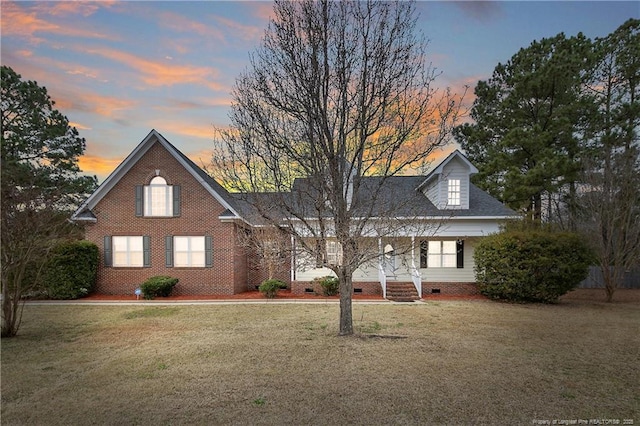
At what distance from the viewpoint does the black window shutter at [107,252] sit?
1756cm

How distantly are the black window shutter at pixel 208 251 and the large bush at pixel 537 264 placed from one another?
12.9 metres

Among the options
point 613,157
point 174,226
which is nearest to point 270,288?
point 174,226

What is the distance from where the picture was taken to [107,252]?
57.7 ft

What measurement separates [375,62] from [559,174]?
63.4ft

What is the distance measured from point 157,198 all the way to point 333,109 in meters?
12.8

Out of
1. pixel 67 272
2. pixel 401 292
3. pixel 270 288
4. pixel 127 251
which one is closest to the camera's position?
pixel 67 272

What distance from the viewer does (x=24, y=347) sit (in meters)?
8.18

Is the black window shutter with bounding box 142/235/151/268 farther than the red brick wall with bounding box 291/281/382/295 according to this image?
No

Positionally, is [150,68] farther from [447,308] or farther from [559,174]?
[559,174]

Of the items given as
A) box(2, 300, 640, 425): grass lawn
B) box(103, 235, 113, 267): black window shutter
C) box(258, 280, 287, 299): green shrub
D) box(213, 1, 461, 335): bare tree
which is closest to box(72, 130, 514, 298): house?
box(103, 235, 113, 267): black window shutter

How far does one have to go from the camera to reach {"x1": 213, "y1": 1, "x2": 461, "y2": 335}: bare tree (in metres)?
7.88

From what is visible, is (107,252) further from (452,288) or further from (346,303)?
(452,288)

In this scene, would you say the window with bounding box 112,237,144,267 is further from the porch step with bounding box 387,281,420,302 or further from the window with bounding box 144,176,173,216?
the porch step with bounding box 387,281,420,302

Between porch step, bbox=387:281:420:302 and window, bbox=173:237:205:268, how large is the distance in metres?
9.28
